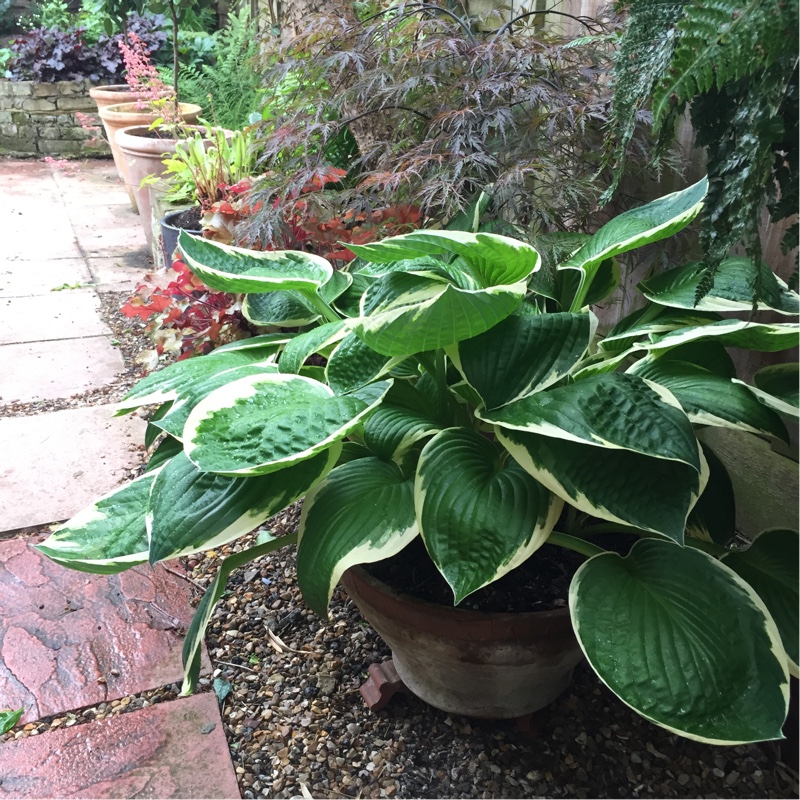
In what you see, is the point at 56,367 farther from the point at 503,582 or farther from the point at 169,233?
the point at 503,582

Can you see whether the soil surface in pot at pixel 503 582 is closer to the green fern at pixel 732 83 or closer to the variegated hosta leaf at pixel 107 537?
the variegated hosta leaf at pixel 107 537

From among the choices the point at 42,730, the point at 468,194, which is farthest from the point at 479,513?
the point at 42,730

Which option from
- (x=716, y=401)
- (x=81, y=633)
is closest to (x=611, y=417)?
(x=716, y=401)

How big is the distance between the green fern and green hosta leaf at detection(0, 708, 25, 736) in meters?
1.31

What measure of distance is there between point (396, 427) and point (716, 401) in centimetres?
45

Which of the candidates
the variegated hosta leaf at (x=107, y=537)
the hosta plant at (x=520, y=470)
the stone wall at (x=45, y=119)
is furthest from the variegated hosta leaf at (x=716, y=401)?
the stone wall at (x=45, y=119)

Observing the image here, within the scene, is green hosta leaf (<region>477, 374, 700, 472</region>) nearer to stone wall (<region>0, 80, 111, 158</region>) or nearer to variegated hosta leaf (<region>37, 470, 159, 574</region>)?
variegated hosta leaf (<region>37, 470, 159, 574</region>)

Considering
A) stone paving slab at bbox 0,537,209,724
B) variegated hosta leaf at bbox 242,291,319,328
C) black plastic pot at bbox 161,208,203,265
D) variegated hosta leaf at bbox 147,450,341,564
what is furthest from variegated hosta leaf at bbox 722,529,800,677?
black plastic pot at bbox 161,208,203,265

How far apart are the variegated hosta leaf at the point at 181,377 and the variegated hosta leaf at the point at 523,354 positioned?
0.40m

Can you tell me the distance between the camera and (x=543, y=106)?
1.44m

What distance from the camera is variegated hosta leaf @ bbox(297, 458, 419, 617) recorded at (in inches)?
36.0

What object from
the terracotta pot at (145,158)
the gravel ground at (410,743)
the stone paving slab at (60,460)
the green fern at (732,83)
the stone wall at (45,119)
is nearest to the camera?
the green fern at (732,83)

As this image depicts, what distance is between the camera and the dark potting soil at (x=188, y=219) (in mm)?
2758

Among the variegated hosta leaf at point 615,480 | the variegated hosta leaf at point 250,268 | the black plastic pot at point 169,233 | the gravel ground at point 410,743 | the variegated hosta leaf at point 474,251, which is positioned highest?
the variegated hosta leaf at point 474,251
